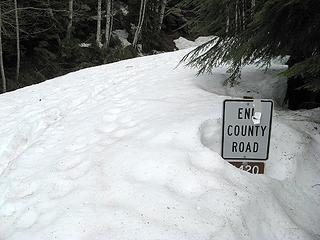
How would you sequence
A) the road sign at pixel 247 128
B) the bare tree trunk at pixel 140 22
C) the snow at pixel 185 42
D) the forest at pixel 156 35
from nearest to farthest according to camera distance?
the road sign at pixel 247 128 < the forest at pixel 156 35 < the bare tree trunk at pixel 140 22 < the snow at pixel 185 42

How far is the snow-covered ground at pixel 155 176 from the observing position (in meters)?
3.14

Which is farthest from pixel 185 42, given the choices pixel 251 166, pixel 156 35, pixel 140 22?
pixel 251 166

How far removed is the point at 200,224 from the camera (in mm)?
3070

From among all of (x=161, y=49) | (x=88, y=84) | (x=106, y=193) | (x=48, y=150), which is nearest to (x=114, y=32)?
(x=161, y=49)

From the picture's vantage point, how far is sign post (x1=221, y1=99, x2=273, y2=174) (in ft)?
11.7

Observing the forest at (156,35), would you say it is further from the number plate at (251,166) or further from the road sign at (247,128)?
the number plate at (251,166)

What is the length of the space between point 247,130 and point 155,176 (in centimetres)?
94

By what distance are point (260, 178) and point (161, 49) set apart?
21481mm

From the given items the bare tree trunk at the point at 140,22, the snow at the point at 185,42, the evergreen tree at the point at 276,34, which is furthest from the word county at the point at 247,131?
the snow at the point at 185,42

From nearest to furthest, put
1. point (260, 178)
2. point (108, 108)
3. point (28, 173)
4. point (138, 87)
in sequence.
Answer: point (260, 178), point (28, 173), point (108, 108), point (138, 87)

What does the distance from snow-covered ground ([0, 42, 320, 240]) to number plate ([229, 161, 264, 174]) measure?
0.26 feet

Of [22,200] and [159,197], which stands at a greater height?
[159,197]

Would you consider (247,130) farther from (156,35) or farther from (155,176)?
(156,35)

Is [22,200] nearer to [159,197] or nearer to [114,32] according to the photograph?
[159,197]
